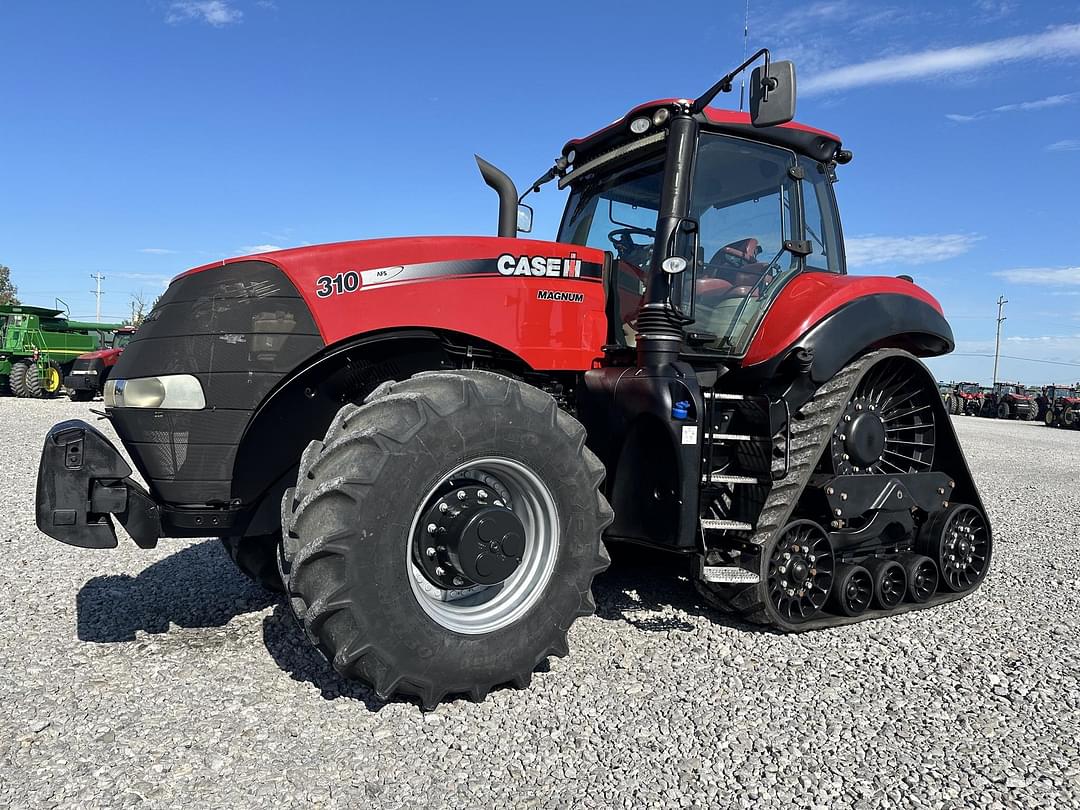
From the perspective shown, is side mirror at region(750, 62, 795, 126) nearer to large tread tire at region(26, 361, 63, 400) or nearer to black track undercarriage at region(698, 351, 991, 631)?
black track undercarriage at region(698, 351, 991, 631)

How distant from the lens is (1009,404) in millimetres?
36688

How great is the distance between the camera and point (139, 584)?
489cm

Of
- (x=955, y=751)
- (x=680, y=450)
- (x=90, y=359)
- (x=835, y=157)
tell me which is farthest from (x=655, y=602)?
(x=90, y=359)

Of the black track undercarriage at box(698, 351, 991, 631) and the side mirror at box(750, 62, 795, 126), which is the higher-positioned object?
the side mirror at box(750, 62, 795, 126)

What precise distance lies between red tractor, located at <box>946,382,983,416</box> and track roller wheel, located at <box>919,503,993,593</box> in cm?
3795

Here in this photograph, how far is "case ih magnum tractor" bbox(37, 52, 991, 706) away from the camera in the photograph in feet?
9.89

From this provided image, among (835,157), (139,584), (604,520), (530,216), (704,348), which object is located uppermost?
(835,157)

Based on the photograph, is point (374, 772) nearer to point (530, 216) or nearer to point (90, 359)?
point (530, 216)

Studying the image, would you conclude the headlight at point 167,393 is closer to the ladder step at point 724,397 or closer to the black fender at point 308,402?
the black fender at point 308,402

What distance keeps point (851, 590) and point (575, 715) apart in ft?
6.64

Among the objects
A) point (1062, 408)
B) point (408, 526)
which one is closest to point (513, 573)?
point (408, 526)

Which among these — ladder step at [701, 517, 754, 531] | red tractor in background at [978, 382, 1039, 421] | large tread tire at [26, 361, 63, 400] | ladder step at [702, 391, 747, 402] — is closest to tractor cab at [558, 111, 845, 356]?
ladder step at [702, 391, 747, 402]

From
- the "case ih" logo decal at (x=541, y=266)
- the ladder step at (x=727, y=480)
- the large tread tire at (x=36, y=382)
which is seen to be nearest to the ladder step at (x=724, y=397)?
the ladder step at (x=727, y=480)

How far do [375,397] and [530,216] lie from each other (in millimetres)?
2284
